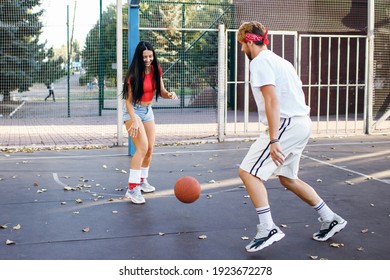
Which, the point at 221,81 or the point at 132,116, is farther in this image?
the point at 221,81

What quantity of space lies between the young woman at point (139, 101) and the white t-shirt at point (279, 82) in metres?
2.16

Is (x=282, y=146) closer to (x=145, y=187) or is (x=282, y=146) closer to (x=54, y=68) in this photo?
(x=145, y=187)

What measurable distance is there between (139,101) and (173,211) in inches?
53.3

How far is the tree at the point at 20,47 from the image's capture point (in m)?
19.8

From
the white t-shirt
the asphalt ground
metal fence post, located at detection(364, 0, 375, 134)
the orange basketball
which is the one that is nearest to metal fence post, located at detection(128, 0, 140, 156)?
the asphalt ground

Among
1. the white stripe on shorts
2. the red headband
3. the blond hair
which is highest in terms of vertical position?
the blond hair

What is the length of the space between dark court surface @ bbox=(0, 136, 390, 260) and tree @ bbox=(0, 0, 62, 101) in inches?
421

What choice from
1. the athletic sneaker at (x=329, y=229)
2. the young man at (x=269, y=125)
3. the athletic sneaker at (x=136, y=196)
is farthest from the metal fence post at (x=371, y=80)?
the young man at (x=269, y=125)

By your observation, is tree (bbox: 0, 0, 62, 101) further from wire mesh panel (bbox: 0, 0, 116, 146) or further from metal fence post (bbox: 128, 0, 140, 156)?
metal fence post (bbox: 128, 0, 140, 156)

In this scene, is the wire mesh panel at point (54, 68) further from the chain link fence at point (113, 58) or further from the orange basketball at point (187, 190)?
the orange basketball at point (187, 190)

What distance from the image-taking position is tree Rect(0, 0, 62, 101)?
1978 cm

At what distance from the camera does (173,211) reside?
6.11m

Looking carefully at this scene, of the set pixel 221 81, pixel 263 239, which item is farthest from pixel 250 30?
pixel 221 81

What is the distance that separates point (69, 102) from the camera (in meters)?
20.1
